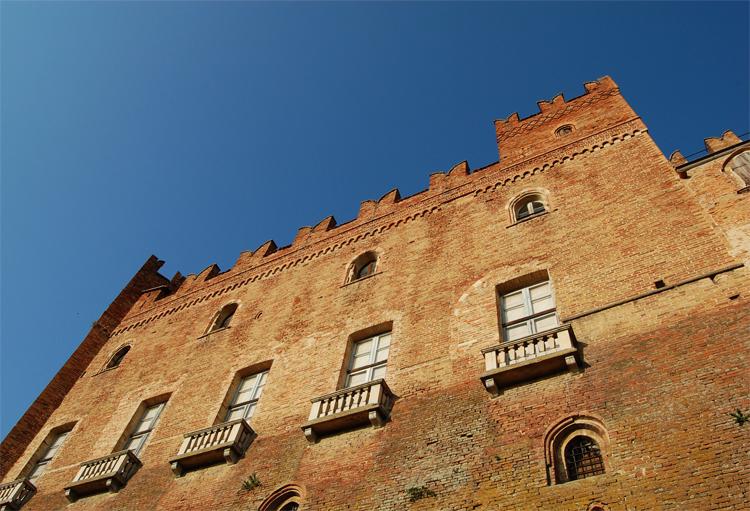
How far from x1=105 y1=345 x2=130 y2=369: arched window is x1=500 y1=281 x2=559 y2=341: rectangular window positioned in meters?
12.8

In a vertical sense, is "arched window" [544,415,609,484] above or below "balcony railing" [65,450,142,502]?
below

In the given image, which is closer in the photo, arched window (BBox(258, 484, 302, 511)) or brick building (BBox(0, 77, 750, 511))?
brick building (BBox(0, 77, 750, 511))

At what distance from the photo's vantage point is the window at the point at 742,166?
12.3 meters

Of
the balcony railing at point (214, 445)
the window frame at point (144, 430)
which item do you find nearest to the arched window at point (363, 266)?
the balcony railing at point (214, 445)

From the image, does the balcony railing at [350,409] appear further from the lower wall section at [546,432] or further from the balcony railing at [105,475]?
the balcony railing at [105,475]

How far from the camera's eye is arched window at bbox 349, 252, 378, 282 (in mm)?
16591

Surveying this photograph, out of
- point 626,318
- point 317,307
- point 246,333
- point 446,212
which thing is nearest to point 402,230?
point 446,212

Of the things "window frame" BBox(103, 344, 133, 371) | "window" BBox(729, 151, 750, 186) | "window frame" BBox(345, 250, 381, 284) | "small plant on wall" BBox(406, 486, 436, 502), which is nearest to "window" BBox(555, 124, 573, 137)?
"window" BBox(729, 151, 750, 186)

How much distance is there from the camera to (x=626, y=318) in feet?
33.5

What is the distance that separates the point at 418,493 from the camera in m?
9.12

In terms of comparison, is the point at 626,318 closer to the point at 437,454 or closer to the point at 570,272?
the point at 570,272

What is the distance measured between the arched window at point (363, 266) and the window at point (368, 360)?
10.4ft

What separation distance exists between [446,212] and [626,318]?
7150 millimetres

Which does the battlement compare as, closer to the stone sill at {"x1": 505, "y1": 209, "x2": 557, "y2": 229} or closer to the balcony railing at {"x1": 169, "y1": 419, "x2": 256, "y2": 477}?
the stone sill at {"x1": 505, "y1": 209, "x2": 557, "y2": 229}
